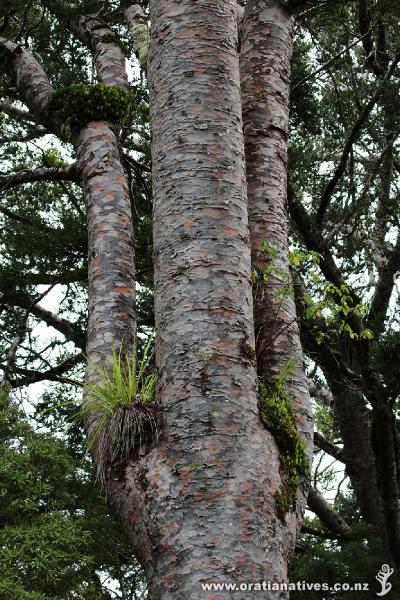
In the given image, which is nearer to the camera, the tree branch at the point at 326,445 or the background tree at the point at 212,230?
the background tree at the point at 212,230

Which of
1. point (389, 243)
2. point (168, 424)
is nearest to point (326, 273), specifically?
point (389, 243)

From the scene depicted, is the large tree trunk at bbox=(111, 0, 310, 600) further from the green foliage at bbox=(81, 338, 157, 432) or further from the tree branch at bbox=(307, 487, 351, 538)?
the tree branch at bbox=(307, 487, 351, 538)

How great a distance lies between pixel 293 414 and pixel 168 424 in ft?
1.84

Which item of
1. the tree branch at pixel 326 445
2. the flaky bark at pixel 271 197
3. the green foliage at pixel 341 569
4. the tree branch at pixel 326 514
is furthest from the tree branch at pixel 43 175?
the tree branch at pixel 326 445

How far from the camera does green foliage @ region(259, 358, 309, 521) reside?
2670 millimetres

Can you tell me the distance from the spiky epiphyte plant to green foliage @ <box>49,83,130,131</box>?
1953mm

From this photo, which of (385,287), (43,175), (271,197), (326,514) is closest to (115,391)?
(271,197)

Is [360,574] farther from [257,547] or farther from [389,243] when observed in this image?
[257,547]

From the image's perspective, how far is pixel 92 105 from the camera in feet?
15.3

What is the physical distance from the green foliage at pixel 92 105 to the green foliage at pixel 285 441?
7.36 feet

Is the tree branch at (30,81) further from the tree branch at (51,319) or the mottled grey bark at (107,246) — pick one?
the tree branch at (51,319)

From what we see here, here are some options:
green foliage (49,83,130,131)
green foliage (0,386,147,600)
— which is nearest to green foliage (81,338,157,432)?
green foliage (0,386,147,600)

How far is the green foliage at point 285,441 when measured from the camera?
2670 millimetres

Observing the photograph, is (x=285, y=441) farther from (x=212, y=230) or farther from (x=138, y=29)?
(x=138, y=29)
